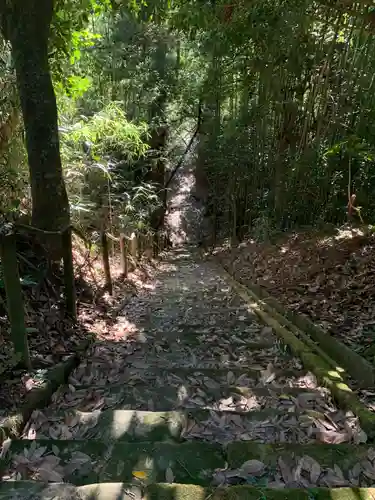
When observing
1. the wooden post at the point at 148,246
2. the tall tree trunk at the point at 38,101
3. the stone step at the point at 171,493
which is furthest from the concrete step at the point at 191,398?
the wooden post at the point at 148,246

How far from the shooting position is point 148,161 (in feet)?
41.1

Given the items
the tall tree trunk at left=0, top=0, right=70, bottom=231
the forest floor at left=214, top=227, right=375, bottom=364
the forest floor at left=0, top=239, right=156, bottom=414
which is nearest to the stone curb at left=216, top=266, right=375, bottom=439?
the forest floor at left=214, top=227, right=375, bottom=364

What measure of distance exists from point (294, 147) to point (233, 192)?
215 inches

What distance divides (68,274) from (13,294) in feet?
4.17

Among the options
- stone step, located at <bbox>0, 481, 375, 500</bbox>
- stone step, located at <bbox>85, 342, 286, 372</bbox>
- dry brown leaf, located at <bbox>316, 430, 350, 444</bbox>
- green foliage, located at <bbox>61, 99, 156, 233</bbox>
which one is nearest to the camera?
stone step, located at <bbox>0, 481, 375, 500</bbox>

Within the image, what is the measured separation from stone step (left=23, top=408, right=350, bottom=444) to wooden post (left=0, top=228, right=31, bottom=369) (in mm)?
433

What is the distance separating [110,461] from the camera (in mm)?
1764

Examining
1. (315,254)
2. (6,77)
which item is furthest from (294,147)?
(6,77)

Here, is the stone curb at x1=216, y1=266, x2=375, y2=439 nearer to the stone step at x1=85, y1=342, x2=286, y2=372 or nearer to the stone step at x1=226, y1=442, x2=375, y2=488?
the stone step at x1=85, y1=342, x2=286, y2=372

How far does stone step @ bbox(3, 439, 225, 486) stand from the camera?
1693 mm

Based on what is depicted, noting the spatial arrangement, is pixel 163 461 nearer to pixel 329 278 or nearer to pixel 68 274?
pixel 68 274

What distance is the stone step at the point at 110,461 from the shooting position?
169 cm

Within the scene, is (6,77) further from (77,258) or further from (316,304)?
(316,304)

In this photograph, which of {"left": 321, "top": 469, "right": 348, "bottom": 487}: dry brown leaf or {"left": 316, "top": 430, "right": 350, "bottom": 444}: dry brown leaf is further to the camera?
{"left": 316, "top": 430, "right": 350, "bottom": 444}: dry brown leaf
